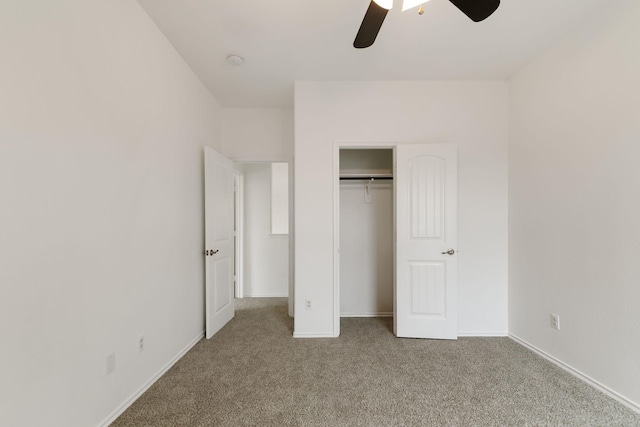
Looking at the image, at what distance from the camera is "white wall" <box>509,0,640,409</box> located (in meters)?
1.78

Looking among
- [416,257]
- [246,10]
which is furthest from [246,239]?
[246,10]

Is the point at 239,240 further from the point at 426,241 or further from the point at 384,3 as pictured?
the point at 384,3

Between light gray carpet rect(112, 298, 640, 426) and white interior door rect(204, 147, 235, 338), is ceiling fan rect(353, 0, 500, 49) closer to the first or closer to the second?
white interior door rect(204, 147, 235, 338)

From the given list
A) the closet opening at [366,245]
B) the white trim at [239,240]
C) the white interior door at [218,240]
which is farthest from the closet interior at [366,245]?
the white trim at [239,240]

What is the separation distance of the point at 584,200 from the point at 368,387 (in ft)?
7.02

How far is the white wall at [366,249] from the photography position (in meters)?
3.48

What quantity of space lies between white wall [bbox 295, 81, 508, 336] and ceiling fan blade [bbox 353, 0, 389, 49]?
3.96ft

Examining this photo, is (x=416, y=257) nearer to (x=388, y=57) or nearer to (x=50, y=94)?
(x=388, y=57)

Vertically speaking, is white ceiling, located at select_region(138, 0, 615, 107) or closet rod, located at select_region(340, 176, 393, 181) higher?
white ceiling, located at select_region(138, 0, 615, 107)

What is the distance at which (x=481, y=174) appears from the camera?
9.41 ft

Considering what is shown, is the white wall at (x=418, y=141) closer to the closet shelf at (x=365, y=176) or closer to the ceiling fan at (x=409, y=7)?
the closet shelf at (x=365, y=176)

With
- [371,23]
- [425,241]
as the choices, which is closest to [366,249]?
[425,241]

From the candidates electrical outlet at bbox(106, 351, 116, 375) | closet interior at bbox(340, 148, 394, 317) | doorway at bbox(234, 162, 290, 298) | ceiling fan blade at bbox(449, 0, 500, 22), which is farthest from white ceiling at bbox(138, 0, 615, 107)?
electrical outlet at bbox(106, 351, 116, 375)

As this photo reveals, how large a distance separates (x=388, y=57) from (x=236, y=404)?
300 cm
